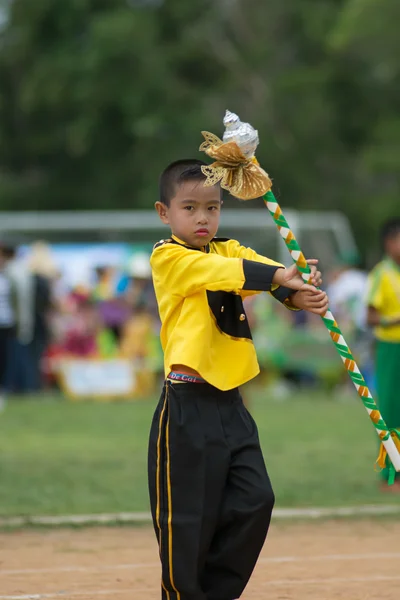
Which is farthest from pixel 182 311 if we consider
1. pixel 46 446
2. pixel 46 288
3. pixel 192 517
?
pixel 46 288

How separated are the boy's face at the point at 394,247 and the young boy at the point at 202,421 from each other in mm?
4890

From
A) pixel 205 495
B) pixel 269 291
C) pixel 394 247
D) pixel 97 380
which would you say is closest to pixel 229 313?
pixel 269 291

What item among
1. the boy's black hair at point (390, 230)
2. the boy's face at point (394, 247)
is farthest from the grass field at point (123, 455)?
the boy's black hair at point (390, 230)

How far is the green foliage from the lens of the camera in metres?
33.4

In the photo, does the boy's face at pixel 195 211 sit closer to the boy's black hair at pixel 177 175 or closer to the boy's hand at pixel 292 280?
Answer: the boy's black hair at pixel 177 175

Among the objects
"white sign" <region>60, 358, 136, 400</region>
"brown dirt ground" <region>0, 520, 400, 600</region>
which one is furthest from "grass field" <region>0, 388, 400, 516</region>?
"brown dirt ground" <region>0, 520, 400, 600</region>

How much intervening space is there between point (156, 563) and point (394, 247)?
3.81m

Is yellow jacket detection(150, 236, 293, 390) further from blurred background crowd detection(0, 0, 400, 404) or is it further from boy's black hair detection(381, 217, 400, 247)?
blurred background crowd detection(0, 0, 400, 404)

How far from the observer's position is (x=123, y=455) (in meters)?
11.8

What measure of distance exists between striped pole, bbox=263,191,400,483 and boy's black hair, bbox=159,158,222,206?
296mm

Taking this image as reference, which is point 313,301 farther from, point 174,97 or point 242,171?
point 174,97

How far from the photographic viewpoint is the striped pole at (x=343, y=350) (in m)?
5.00

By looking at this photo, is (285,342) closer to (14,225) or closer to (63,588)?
(14,225)

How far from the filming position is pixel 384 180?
1428 inches
